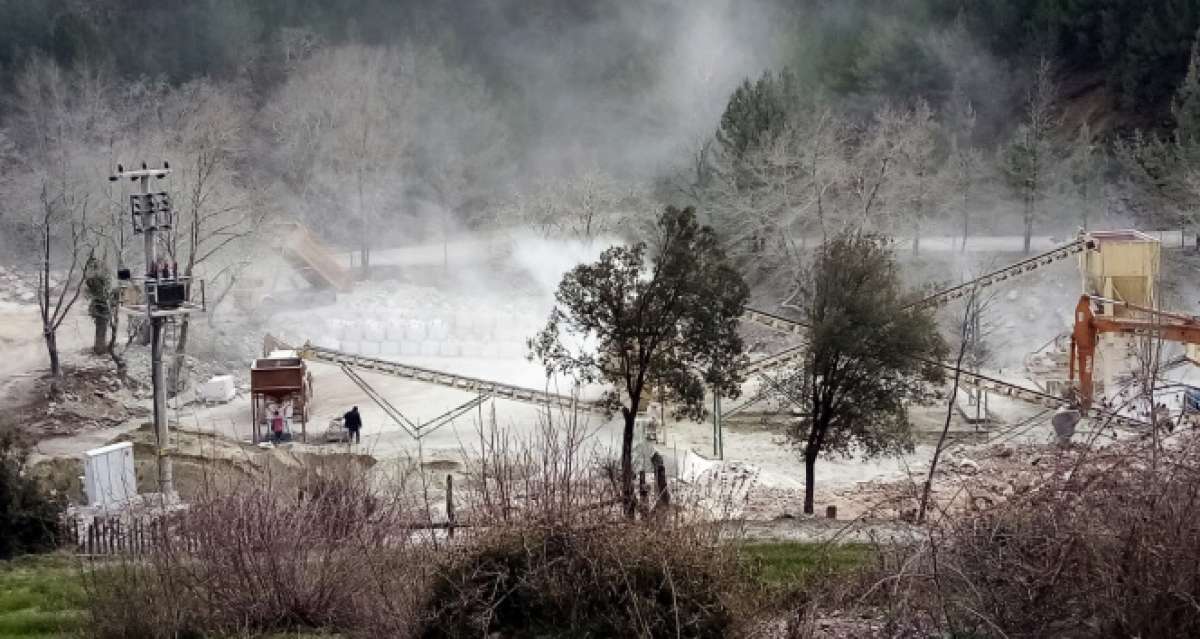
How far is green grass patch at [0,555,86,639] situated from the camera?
41.7ft

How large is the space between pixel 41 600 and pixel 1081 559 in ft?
33.5

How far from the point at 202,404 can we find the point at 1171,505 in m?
28.5

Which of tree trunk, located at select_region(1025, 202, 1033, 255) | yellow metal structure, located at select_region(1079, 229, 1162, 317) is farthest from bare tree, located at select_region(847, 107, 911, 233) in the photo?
yellow metal structure, located at select_region(1079, 229, 1162, 317)

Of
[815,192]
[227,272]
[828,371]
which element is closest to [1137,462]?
[828,371]

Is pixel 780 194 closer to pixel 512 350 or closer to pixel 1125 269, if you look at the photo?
pixel 512 350

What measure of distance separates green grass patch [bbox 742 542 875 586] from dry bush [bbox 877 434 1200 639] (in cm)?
184

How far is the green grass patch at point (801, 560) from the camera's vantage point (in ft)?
37.0

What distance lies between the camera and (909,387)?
23266mm

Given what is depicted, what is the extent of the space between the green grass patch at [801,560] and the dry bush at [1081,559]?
6.05 ft

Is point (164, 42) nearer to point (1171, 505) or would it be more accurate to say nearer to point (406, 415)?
point (406, 415)

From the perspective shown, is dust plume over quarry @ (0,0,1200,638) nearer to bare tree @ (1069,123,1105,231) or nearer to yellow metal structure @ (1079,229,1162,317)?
yellow metal structure @ (1079,229,1162,317)

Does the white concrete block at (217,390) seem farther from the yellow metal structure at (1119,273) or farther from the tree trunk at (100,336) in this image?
the yellow metal structure at (1119,273)

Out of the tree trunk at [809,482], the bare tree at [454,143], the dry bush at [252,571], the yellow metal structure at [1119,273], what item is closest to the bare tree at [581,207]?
the bare tree at [454,143]

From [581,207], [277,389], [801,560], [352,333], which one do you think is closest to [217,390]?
[277,389]
